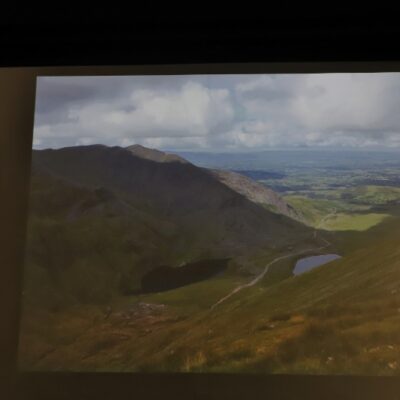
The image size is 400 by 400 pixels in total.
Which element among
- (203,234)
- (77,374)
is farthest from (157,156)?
(77,374)

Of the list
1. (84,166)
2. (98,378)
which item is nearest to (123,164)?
(84,166)

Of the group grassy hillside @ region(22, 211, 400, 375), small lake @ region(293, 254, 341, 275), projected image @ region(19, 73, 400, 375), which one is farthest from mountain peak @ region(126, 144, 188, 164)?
small lake @ region(293, 254, 341, 275)

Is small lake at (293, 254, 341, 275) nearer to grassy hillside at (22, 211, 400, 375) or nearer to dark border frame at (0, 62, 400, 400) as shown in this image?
grassy hillside at (22, 211, 400, 375)

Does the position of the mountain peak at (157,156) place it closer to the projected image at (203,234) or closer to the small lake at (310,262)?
the projected image at (203,234)

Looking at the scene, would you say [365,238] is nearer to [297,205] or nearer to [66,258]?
[297,205]

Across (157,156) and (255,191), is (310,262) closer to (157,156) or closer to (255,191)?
(255,191)

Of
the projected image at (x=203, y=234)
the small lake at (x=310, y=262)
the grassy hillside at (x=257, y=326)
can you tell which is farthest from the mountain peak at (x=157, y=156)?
Result: the small lake at (x=310, y=262)
